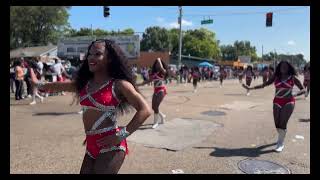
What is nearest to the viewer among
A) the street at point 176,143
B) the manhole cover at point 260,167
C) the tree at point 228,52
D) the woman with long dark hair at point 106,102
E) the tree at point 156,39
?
the woman with long dark hair at point 106,102

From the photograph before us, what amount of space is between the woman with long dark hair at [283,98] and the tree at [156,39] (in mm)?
87339

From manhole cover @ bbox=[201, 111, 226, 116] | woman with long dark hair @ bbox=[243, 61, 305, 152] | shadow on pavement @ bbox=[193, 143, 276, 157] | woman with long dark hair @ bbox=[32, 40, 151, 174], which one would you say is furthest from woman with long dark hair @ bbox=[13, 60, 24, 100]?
woman with long dark hair @ bbox=[32, 40, 151, 174]

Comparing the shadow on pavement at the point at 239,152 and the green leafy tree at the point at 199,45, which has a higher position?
the green leafy tree at the point at 199,45

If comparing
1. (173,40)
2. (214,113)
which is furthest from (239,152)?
(173,40)

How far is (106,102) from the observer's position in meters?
3.32

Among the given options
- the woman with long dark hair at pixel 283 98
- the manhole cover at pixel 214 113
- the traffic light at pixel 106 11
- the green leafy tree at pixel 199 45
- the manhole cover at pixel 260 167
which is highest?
the green leafy tree at pixel 199 45

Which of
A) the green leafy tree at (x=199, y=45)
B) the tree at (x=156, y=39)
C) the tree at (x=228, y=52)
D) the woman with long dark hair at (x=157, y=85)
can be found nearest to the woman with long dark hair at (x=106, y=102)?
the woman with long dark hair at (x=157, y=85)

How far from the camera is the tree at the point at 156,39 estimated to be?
95.3 m

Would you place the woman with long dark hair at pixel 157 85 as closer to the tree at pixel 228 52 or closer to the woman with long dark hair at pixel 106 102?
the woman with long dark hair at pixel 106 102

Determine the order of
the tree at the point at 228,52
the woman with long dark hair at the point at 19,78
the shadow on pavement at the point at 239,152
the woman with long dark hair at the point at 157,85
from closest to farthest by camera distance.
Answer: the shadow on pavement at the point at 239,152, the woman with long dark hair at the point at 157,85, the woman with long dark hair at the point at 19,78, the tree at the point at 228,52

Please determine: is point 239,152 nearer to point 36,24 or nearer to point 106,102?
point 106,102

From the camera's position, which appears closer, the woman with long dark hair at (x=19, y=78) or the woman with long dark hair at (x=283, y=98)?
the woman with long dark hair at (x=283, y=98)

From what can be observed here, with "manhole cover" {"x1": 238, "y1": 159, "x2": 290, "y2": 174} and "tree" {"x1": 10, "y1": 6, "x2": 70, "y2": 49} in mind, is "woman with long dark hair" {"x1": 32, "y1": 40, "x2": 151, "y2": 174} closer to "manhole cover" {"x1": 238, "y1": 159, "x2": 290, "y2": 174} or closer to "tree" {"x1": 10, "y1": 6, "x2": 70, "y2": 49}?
"manhole cover" {"x1": 238, "y1": 159, "x2": 290, "y2": 174}
